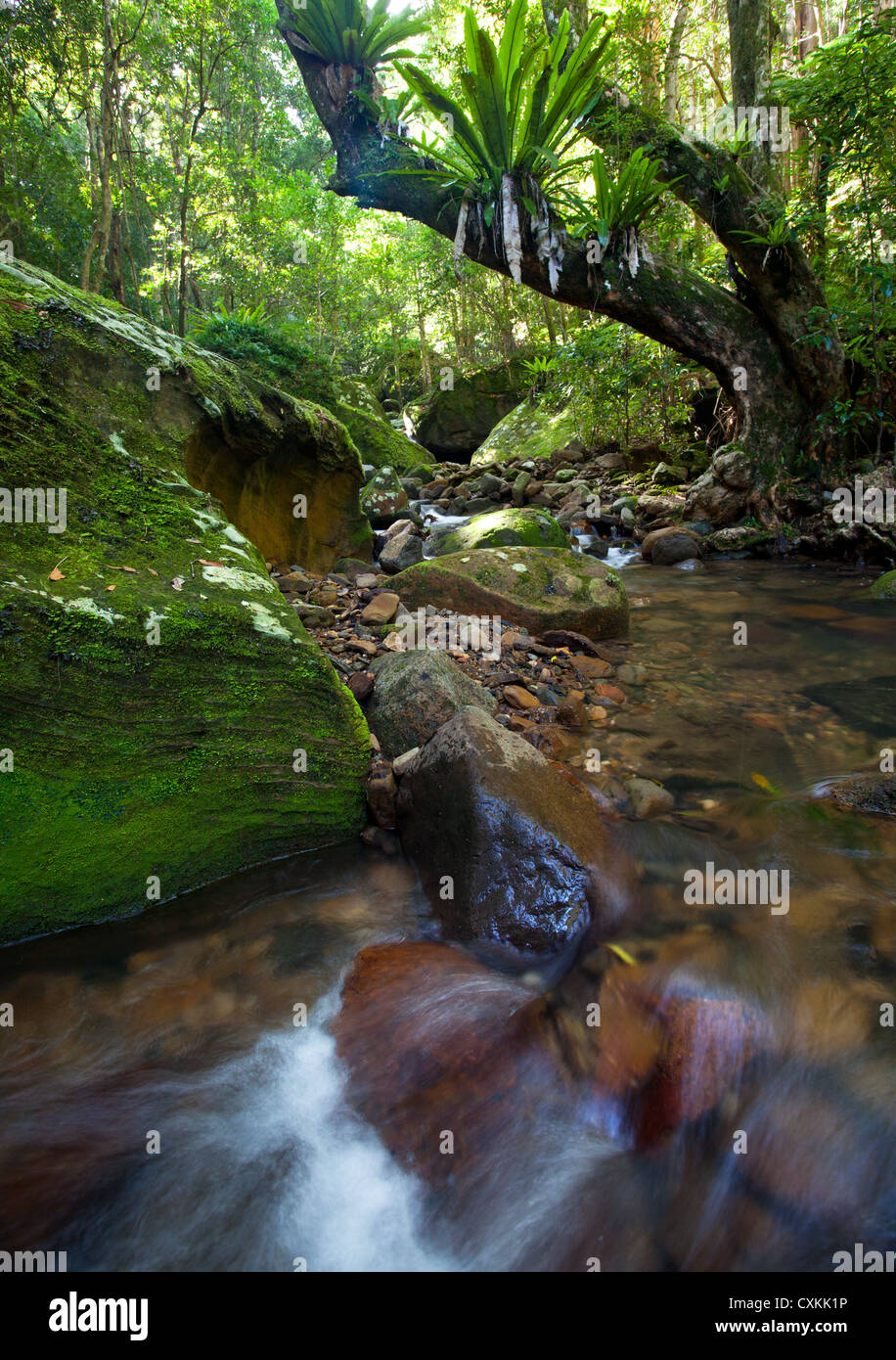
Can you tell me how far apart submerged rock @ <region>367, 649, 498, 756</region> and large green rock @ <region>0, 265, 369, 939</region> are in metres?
0.28

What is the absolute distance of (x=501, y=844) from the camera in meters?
2.56

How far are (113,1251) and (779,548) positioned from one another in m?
8.63

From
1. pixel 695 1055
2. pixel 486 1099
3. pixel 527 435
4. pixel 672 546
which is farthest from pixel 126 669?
pixel 527 435

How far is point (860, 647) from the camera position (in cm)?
508

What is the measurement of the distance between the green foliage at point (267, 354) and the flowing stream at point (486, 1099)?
7037 millimetres

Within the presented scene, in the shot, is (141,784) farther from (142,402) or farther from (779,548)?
(779,548)

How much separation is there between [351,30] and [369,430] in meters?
5.10

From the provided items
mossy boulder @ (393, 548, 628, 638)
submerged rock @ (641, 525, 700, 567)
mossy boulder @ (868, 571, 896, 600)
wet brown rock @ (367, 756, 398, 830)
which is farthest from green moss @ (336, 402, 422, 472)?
wet brown rock @ (367, 756, 398, 830)

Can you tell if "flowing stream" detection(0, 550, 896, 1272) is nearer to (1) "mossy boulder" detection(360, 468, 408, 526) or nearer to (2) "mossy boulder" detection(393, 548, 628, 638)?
(2) "mossy boulder" detection(393, 548, 628, 638)

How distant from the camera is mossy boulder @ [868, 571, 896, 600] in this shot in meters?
6.07

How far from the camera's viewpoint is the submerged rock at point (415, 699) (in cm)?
323

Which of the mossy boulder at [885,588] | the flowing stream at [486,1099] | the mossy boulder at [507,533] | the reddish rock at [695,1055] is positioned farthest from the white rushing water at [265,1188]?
the mossy boulder at [885,588]

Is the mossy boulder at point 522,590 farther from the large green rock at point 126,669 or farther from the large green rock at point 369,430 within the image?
the large green rock at point 369,430

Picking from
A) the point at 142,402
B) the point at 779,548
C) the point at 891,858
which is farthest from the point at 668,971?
the point at 779,548
